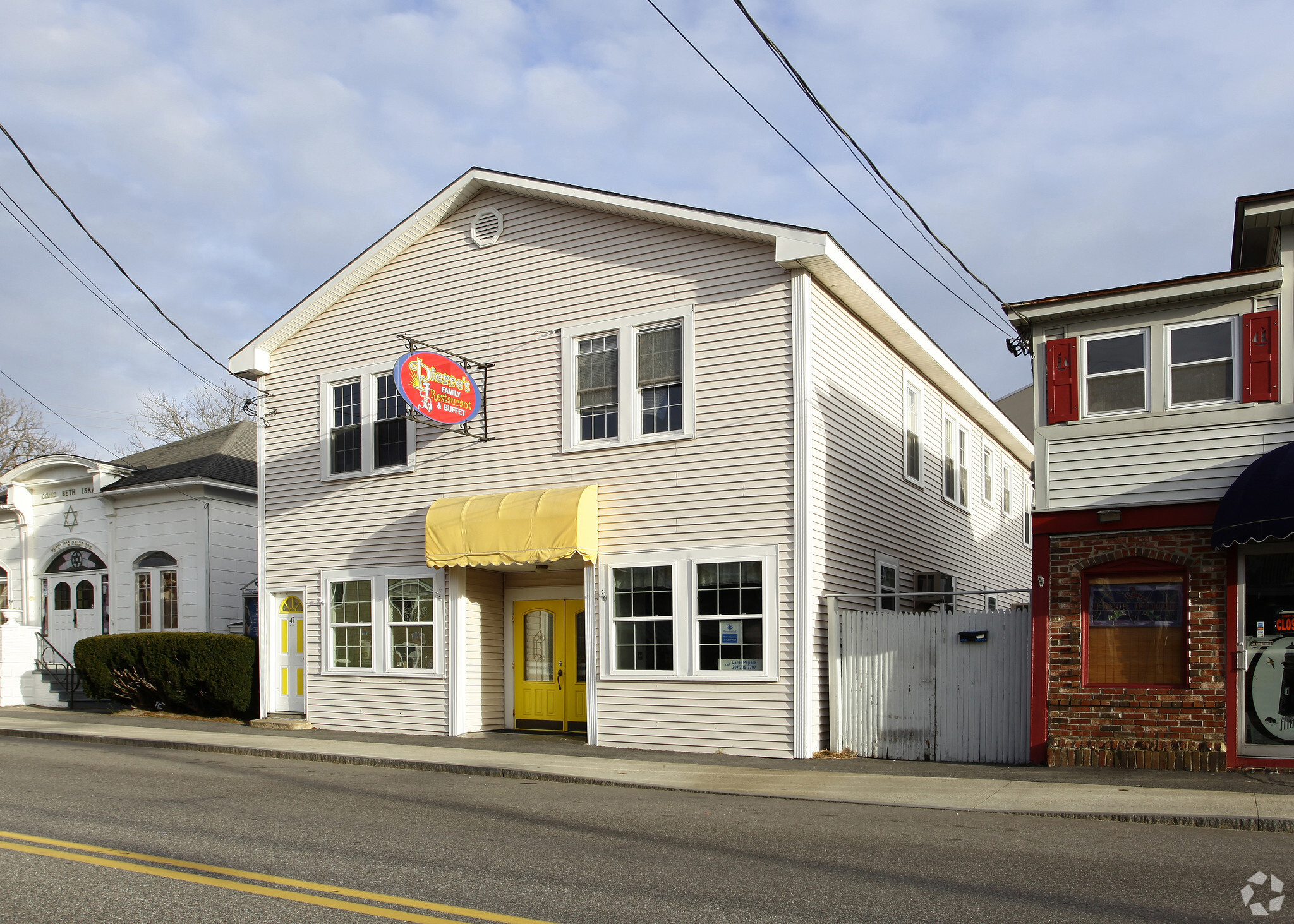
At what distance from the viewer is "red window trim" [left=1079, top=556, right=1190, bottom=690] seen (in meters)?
11.9

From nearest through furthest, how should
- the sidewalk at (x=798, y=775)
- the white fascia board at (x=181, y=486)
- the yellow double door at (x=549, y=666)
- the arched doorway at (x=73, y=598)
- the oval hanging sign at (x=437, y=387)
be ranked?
the sidewalk at (x=798, y=775)
the oval hanging sign at (x=437, y=387)
the yellow double door at (x=549, y=666)
the white fascia board at (x=181, y=486)
the arched doorway at (x=73, y=598)

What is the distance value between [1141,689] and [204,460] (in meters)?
19.2

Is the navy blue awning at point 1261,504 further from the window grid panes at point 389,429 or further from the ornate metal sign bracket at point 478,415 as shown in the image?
the window grid panes at point 389,429

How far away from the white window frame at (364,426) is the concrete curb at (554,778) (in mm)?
4710

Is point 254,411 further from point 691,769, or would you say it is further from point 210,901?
point 210,901

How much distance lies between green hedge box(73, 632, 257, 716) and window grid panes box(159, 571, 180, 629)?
1.70m

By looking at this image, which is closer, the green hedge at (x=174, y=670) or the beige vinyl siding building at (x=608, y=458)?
the beige vinyl siding building at (x=608, y=458)

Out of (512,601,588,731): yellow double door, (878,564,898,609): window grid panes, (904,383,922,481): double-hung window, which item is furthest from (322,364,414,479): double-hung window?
(904,383,922,481): double-hung window

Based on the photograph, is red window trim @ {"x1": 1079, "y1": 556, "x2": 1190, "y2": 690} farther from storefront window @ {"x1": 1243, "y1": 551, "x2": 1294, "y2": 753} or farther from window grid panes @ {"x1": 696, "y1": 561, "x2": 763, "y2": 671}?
window grid panes @ {"x1": 696, "y1": 561, "x2": 763, "y2": 671}

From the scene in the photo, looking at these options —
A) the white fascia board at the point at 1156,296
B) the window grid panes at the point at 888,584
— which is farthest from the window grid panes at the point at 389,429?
the white fascia board at the point at 1156,296

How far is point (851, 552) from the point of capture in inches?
616

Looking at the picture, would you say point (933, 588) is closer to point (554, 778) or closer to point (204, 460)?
point (554, 778)

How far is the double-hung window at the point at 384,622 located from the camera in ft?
56.3

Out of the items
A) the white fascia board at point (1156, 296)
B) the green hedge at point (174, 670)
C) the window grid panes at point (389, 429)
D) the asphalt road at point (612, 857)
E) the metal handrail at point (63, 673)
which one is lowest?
the metal handrail at point (63, 673)
